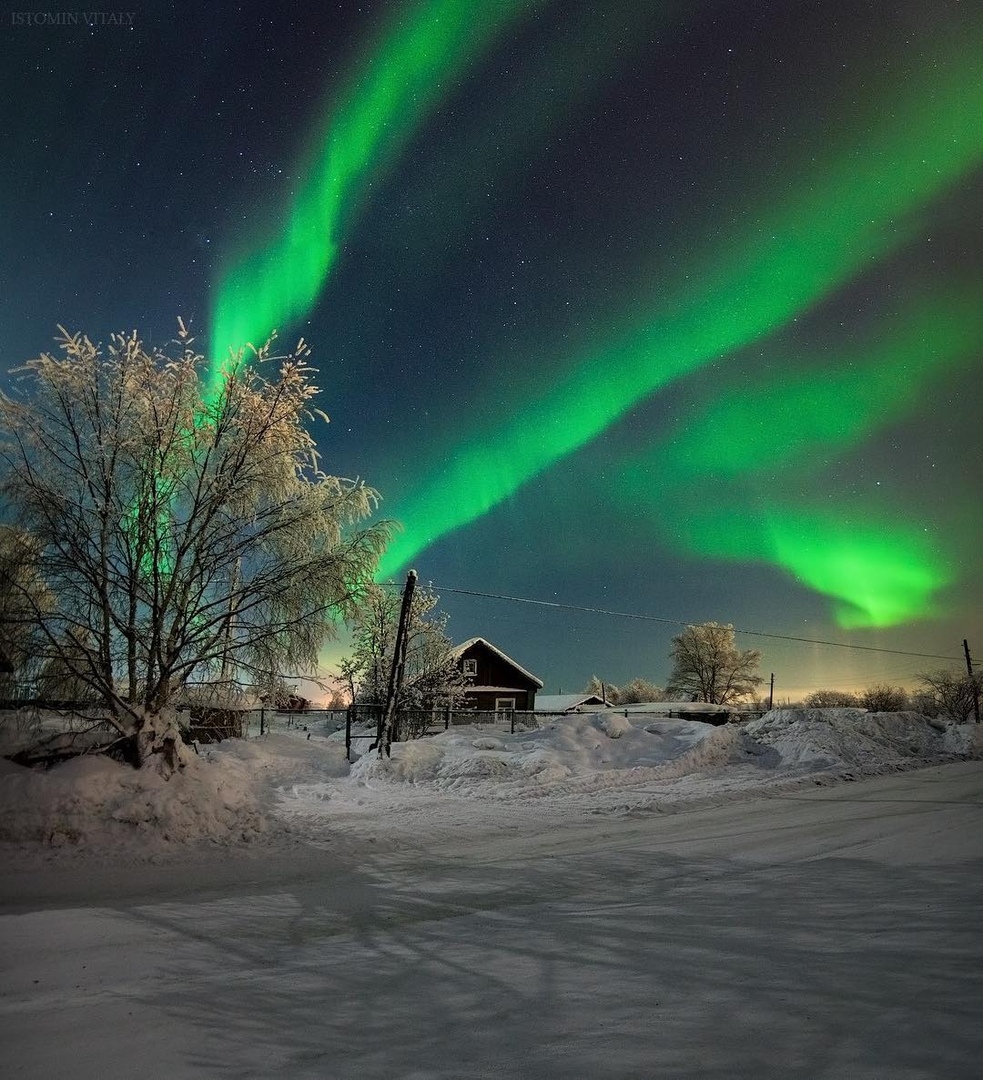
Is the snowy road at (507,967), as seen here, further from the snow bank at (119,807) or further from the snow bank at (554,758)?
the snow bank at (554,758)

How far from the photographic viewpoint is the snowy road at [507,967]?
11.2 feet

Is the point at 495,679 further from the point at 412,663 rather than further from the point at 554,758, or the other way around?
the point at 554,758

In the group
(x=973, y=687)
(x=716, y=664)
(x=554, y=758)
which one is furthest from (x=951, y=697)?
(x=554, y=758)

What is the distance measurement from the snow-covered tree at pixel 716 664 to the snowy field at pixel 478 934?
5890 centimetres

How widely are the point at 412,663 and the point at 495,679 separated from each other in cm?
1545

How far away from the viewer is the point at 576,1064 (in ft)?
10.9

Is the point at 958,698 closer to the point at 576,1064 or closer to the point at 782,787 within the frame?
the point at 782,787

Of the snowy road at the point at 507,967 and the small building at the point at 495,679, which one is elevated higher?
the small building at the point at 495,679

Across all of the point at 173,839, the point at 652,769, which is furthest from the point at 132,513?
the point at 652,769

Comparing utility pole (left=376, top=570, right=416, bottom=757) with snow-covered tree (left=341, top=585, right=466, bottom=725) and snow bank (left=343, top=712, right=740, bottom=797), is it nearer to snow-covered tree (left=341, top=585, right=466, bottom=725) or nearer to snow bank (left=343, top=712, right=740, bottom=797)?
snow bank (left=343, top=712, right=740, bottom=797)

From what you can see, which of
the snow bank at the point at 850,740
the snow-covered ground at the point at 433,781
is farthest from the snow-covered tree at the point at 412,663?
the snow bank at the point at 850,740

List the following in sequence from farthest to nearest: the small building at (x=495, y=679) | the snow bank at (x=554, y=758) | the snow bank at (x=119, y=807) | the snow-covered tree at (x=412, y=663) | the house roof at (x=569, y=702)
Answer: the house roof at (x=569, y=702) < the small building at (x=495, y=679) < the snow-covered tree at (x=412, y=663) < the snow bank at (x=554, y=758) < the snow bank at (x=119, y=807)

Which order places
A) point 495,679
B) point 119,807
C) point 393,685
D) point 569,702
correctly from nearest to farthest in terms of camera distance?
point 119,807 → point 393,685 → point 495,679 → point 569,702

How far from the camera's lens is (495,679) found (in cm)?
4969
